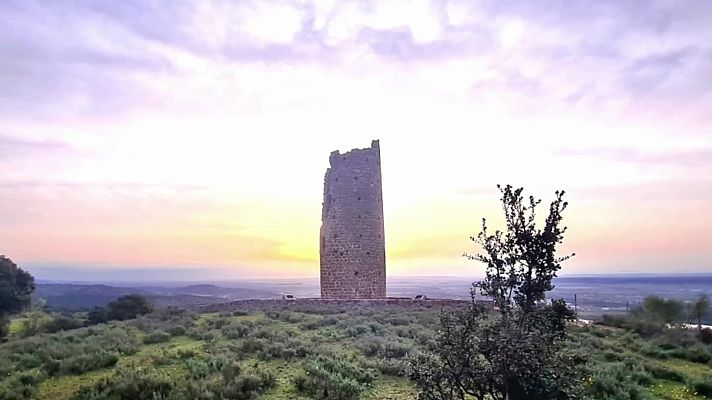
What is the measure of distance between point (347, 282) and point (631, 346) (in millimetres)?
11675

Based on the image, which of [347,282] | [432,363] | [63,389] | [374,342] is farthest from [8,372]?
[347,282]

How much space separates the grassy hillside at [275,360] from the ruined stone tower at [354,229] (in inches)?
171

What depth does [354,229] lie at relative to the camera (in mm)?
25047

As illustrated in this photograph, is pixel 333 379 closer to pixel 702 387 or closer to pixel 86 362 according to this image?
pixel 86 362

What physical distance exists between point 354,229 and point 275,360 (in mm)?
11796

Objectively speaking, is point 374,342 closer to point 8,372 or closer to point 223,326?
point 223,326

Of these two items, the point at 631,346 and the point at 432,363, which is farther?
the point at 631,346

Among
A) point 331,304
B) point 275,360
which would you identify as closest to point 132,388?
point 275,360

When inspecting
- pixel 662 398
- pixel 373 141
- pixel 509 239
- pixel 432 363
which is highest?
pixel 373 141

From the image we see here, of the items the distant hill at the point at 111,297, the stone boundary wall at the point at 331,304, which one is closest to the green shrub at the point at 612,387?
the stone boundary wall at the point at 331,304

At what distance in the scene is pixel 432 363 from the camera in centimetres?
745

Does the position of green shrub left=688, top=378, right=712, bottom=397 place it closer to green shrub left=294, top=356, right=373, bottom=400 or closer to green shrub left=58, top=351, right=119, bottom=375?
green shrub left=294, top=356, right=373, bottom=400

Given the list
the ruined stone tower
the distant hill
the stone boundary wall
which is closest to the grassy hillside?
the stone boundary wall

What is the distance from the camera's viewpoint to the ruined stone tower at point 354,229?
2505 centimetres
